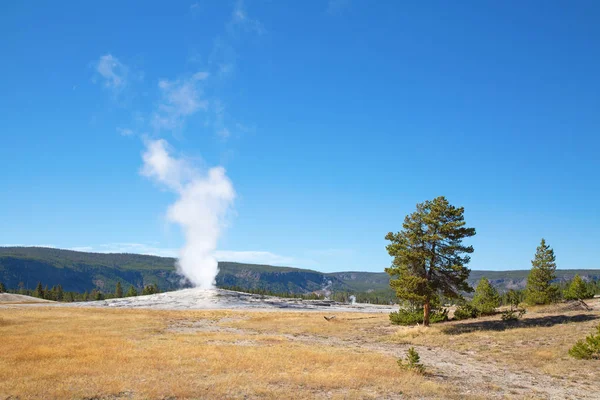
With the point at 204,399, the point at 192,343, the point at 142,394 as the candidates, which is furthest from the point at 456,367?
the point at 192,343

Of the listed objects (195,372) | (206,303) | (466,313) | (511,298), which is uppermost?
(511,298)

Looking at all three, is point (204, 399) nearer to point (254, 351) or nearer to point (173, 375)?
point (173, 375)

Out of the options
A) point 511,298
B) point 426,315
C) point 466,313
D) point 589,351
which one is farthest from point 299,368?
point 511,298

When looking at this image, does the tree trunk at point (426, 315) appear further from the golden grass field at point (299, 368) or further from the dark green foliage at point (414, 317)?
the golden grass field at point (299, 368)

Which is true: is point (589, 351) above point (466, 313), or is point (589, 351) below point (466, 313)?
above

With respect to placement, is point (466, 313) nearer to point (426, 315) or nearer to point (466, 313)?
point (466, 313)

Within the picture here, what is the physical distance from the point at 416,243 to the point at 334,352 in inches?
667

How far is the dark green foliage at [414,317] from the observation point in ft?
146

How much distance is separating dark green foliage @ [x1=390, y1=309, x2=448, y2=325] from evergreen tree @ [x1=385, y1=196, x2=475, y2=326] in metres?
3.93

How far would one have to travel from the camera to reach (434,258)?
40281 mm

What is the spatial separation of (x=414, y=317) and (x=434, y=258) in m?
8.44

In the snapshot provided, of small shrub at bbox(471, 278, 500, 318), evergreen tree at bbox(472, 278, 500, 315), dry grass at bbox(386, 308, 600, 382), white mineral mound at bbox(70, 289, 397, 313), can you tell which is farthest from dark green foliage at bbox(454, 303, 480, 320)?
white mineral mound at bbox(70, 289, 397, 313)

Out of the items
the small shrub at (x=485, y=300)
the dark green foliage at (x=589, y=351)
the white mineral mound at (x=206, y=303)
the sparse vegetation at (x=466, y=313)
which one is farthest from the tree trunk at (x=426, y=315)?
the white mineral mound at (x=206, y=303)

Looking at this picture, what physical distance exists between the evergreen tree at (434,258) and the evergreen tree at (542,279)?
26.3m
